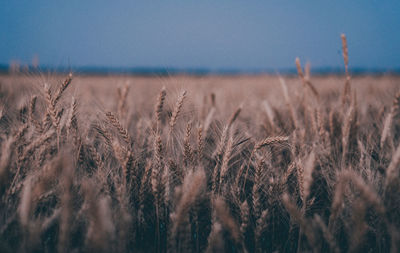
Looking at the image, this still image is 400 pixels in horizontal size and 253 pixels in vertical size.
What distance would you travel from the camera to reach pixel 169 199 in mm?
1241

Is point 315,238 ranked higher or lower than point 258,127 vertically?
lower

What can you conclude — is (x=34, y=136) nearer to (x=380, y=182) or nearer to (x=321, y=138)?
(x=321, y=138)

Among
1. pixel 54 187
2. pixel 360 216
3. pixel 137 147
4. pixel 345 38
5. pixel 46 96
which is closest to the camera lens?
pixel 360 216

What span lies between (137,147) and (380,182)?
151cm

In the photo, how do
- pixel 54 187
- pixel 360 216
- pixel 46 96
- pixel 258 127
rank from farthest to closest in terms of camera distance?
pixel 258 127 → pixel 46 96 → pixel 54 187 → pixel 360 216

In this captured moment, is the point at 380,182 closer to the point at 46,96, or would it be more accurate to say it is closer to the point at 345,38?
the point at 345,38

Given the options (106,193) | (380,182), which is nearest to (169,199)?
(106,193)

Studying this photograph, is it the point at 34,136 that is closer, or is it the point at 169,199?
the point at 169,199

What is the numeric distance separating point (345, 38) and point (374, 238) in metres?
1.39

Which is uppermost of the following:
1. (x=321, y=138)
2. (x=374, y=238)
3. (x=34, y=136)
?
(x=34, y=136)

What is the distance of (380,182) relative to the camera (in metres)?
1.38

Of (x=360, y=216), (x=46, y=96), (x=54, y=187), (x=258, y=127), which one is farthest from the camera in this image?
(x=258, y=127)

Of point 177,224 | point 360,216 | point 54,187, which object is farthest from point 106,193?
point 360,216

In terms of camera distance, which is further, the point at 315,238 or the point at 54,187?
the point at 54,187
